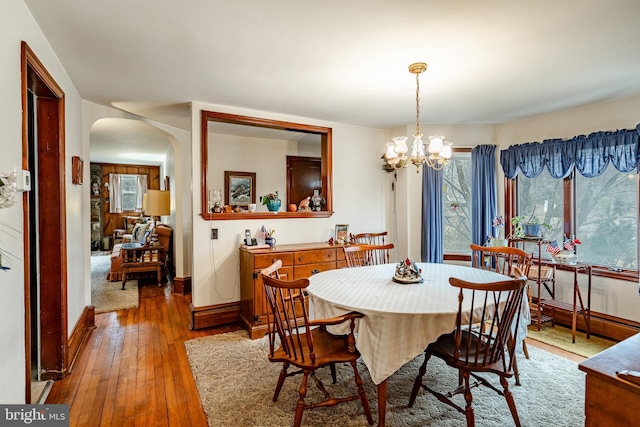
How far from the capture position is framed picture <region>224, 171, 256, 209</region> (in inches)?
202

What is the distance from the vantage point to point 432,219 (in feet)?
14.1

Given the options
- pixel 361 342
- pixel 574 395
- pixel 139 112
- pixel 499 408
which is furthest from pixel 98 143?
pixel 574 395

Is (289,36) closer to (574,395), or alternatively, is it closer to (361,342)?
(361,342)

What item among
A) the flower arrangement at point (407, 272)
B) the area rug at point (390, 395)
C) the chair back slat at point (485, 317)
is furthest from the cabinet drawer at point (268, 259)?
the chair back slat at point (485, 317)

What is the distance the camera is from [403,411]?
204 centimetres

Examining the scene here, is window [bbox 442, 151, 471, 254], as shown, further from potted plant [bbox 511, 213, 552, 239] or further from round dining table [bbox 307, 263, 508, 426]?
round dining table [bbox 307, 263, 508, 426]

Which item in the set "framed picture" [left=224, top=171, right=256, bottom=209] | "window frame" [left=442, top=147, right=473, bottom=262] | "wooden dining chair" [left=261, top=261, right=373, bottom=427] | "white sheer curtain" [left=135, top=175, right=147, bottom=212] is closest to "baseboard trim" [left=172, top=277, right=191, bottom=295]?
"framed picture" [left=224, top=171, right=256, bottom=209]

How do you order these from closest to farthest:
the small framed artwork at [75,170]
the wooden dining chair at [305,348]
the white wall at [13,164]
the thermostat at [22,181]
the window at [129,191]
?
the white wall at [13,164] < the thermostat at [22,181] < the wooden dining chair at [305,348] < the small framed artwork at [75,170] < the window at [129,191]

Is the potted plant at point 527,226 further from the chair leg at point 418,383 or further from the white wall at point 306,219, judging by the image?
the chair leg at point 418,383

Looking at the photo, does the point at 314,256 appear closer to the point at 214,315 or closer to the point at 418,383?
the point at 214,315

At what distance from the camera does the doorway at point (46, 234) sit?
7.97 ft

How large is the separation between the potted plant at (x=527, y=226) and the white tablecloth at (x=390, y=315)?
7.43 ft

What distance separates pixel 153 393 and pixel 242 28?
8.46ft

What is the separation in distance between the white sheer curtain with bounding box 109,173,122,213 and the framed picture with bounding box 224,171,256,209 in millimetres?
5931
